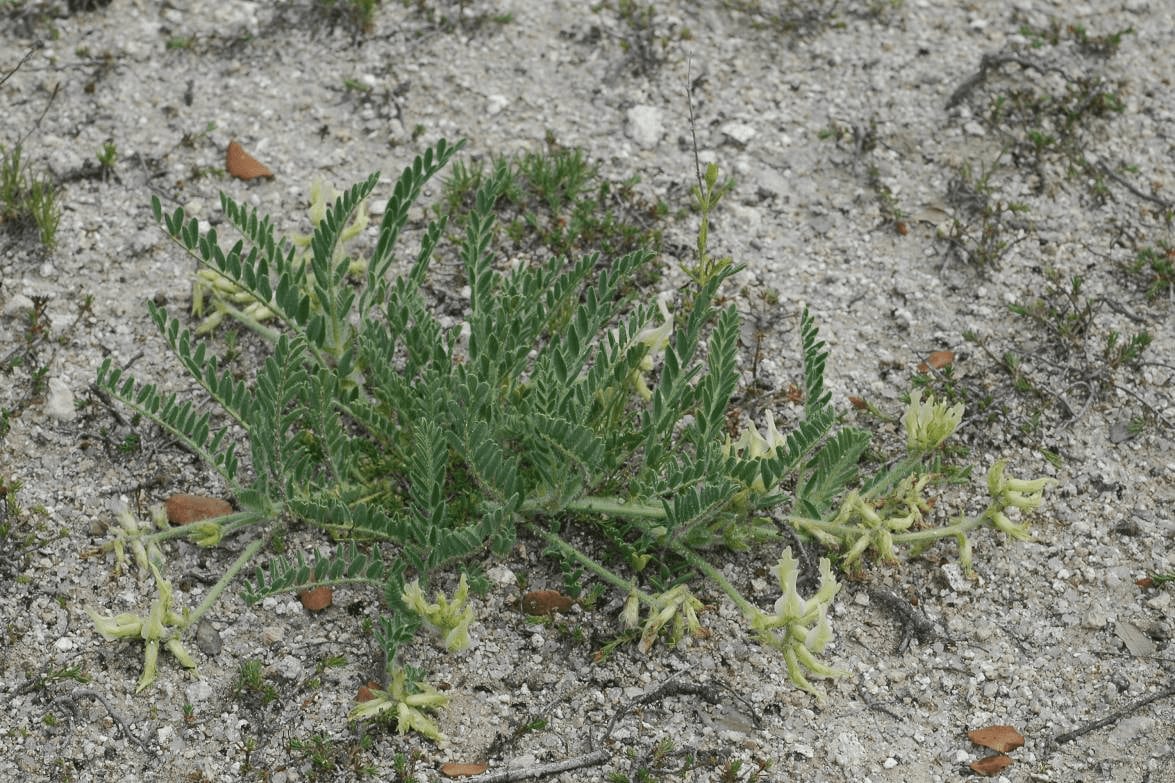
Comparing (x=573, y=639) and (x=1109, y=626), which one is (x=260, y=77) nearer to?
(x=573, y=639)

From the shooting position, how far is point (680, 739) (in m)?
3.11

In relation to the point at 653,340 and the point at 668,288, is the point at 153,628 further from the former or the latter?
the point at 668,288

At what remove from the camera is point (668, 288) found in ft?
14.1

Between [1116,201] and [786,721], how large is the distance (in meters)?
2.63

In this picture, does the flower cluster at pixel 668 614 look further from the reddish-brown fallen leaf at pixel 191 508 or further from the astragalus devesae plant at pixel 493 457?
the reddish-brown fallen leaf at pixel 191 508

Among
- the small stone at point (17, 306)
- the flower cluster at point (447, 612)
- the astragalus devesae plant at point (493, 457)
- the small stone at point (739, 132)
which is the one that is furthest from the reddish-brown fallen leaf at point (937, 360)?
the small stone at point (17, 306)

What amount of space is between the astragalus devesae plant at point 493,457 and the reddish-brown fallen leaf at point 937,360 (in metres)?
0.76

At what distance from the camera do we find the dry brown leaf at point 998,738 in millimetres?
3146

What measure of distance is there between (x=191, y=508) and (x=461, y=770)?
108cm

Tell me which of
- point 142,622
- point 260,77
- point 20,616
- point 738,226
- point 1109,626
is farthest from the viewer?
point 260,77

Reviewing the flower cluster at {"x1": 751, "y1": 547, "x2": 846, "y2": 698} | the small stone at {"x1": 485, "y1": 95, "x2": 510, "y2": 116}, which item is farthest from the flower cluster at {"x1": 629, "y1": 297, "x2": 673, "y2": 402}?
the small stone at {"x1": 485, "y1": 95, "x2": 510, "y2": 116}

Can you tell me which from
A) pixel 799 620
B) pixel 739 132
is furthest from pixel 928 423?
pixel 739 132

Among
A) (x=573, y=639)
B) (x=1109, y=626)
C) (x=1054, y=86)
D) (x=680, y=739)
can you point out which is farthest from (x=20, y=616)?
(x=1054, y=86)

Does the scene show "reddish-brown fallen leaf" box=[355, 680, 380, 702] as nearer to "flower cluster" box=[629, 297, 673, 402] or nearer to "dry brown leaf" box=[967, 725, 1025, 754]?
"flower cluster" box=[629, 297, 673, 402]
